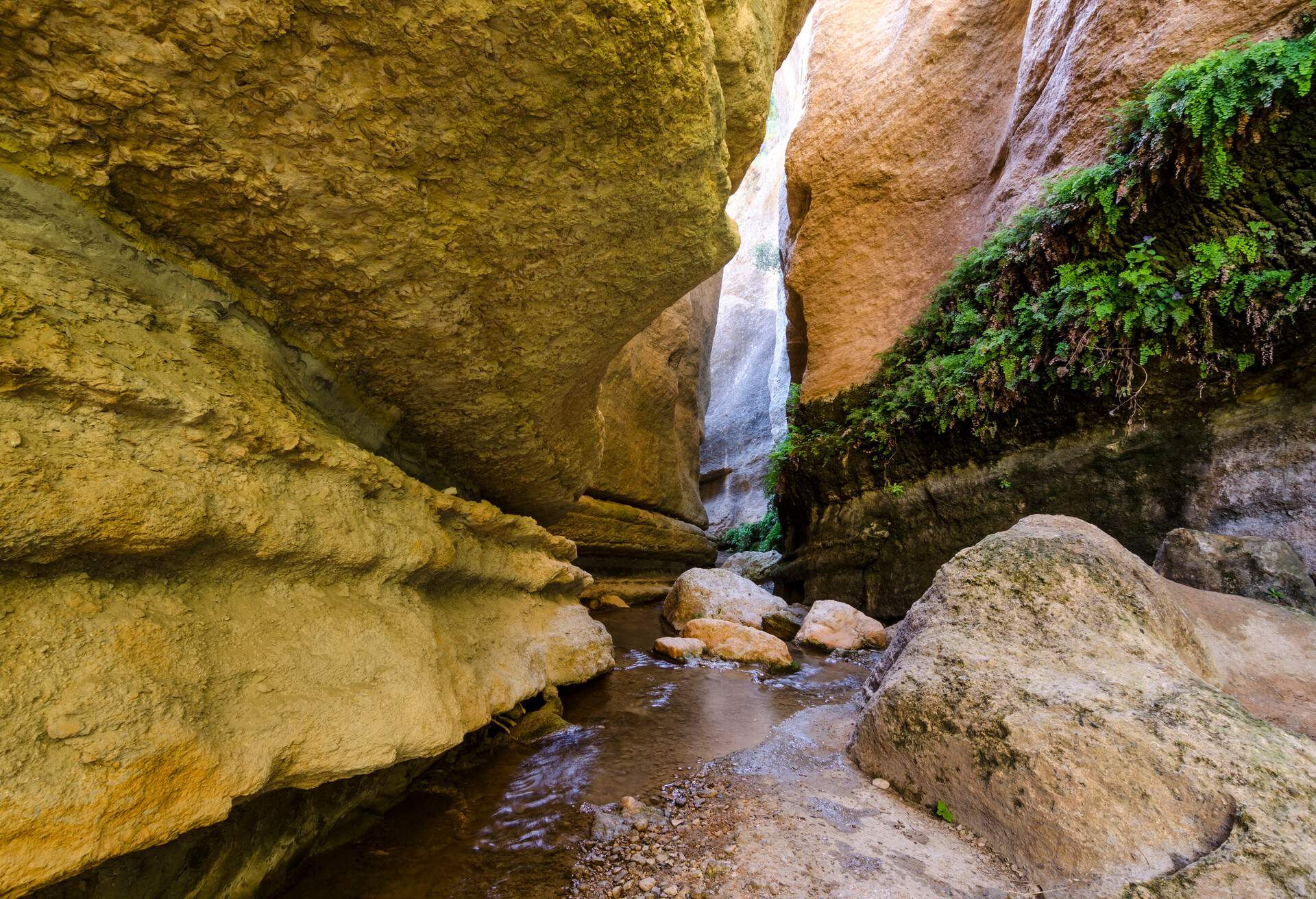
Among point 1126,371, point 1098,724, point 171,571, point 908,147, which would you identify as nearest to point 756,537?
point 908,147

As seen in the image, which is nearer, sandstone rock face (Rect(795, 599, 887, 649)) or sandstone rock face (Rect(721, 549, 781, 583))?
sandstone rock face (Rect(795, 599, 887, 649))

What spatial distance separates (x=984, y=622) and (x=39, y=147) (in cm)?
428

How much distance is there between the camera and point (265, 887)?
1.85 m

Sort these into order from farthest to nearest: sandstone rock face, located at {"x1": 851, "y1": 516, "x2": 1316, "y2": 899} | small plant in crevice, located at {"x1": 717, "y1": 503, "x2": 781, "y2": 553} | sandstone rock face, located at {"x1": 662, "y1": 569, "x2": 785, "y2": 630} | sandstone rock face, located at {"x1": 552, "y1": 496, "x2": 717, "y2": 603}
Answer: small plant in crevice, located at {"x1": 717, "y1": 503, "x2": 781, "y2": 553} → sandstone rock face, located at {"x1": 552, "y1": 496, "x2": 717, "y2": 603} → sandstone rock face, located at {"x1": 662, "y1": 569, "x2": 785, "y2": 630} → sandstone rock face, located at {"x1": 851, "y1": 516, "x2": 1316, "y2": 899}

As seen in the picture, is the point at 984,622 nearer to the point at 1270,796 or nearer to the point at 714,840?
the point at 1270,796

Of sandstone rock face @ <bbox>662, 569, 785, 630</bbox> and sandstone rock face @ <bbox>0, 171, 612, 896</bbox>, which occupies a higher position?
sandstone rock face @ <bbox>0, 171, 612, 896</bbox>

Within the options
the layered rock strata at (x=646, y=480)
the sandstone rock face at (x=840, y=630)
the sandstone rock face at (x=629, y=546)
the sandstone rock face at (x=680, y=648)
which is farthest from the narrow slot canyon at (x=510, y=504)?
the layered rock strata at (x=646, y=480)

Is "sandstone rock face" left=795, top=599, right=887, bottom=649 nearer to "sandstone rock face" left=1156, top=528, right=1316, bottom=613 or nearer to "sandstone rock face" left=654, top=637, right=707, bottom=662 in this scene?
"sandstone rock face" left=654, top=637, right=707, bottom=662

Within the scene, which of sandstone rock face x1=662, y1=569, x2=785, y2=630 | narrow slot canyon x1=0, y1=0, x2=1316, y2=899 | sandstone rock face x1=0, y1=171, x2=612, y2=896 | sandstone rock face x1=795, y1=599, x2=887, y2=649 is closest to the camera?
sandstone rock face x1=0, y1=171, x2=612, y2=896

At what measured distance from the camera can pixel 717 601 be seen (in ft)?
23.7

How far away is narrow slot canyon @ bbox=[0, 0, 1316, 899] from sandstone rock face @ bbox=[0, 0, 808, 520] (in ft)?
0.04

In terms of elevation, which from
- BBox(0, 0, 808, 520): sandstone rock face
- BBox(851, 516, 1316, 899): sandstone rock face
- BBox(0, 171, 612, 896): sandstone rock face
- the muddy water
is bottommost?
the muddy water

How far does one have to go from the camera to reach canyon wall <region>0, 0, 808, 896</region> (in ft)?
4.23

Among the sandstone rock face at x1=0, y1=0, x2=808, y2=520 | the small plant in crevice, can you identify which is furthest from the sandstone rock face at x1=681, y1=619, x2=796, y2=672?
the small plant in crevice
